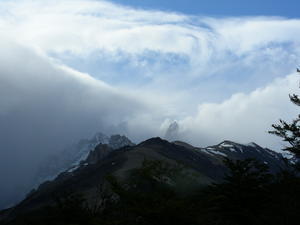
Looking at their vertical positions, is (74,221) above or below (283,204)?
below

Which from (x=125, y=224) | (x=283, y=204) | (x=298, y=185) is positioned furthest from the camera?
(x=298, y=185)

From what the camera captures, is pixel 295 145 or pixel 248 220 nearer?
pixel 248 220

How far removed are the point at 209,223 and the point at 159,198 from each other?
108 inches

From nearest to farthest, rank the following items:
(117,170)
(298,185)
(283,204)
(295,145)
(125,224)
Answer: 1. (283,204)
2. (125,224)
3. (298,185)
4. (295,145)
5. (117,170)

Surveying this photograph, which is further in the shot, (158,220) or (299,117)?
(299,117)

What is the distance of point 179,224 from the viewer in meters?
21.5

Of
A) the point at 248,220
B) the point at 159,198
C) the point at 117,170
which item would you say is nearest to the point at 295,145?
the point at 248,220

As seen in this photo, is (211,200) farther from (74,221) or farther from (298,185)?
(74,221)

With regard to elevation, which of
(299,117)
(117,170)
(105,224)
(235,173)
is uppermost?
(117,170)

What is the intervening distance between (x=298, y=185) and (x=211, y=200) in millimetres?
5476

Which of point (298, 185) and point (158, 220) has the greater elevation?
point (298, 185)

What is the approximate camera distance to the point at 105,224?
20781mm

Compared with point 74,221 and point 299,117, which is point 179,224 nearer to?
point 74,221

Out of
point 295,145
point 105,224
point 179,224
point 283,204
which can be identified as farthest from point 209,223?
point 295,145
